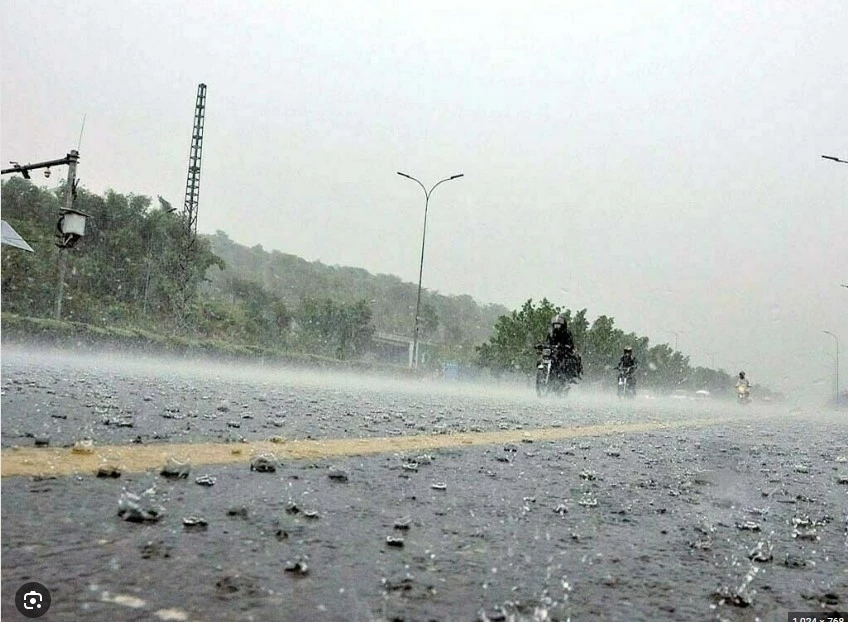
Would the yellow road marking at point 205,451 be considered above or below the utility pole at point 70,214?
below

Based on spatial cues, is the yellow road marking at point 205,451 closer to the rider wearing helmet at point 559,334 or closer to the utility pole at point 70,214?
the utility pole at point 70,214

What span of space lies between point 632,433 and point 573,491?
14.0ft

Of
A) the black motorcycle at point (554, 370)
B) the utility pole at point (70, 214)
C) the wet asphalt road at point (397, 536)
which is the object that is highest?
the utility pole at point (70, 214)

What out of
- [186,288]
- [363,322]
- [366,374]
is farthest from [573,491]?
[363,322]

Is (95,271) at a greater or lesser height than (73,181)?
lesser

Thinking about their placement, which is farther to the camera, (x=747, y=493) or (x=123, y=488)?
(x=747, y=493)

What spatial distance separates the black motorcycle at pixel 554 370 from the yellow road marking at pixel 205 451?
38.2 ft

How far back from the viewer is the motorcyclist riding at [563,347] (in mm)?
17062

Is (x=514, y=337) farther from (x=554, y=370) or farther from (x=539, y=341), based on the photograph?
(x=554, y=370)

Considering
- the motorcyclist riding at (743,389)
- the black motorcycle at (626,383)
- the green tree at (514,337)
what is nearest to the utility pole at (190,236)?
the black motorcycle at (626,383)

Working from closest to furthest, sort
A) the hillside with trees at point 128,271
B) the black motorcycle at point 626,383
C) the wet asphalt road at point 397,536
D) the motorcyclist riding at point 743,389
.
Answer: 1. the wet asphalt road at point 397,536
2. the hillside with trees at point 128,271
3. the black motorcycle at point 626,383
4. the motorcyclist riding at point 743,389

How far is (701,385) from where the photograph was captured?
77125 mm

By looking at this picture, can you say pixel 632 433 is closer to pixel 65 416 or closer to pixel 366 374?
pixel 65 416

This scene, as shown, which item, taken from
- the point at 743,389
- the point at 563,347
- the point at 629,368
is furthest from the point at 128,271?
the point at 743,389
